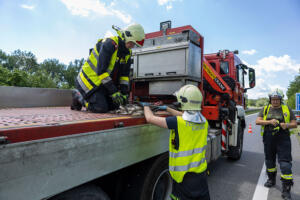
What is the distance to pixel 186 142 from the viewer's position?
209 cm

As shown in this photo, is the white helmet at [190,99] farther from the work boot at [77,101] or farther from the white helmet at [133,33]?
the work boot at [77,101]

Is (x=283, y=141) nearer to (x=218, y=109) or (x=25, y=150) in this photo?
(x=218, y=109)

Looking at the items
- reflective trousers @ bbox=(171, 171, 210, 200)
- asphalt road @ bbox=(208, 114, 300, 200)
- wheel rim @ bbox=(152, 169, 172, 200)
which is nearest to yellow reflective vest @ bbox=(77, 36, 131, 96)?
wheel rim @ bbox=(152, 169, 172, 200)

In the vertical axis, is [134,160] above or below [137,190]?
above

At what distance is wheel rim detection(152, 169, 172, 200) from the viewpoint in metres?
2.50

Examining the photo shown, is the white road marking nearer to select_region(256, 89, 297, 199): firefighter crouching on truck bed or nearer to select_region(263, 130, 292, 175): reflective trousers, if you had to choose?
select_region(256, 89, 297, 199): firefighter crouching on truck bed

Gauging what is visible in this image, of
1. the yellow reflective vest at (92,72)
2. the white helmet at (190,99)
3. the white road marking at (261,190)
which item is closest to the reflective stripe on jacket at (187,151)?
the white helmet at (190,99)

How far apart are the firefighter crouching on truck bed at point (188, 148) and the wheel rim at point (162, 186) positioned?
35 centimetres

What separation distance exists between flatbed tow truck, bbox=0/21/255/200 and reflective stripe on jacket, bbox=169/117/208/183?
288 millimetres

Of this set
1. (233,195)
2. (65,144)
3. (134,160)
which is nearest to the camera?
(65,144)

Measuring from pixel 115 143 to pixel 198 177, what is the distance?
3.35 ft

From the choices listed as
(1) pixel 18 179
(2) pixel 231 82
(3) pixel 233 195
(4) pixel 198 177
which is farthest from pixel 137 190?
(2) pixel 231 82

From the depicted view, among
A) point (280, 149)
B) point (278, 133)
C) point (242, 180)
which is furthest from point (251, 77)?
point (242, 180)

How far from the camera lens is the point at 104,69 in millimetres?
2889
